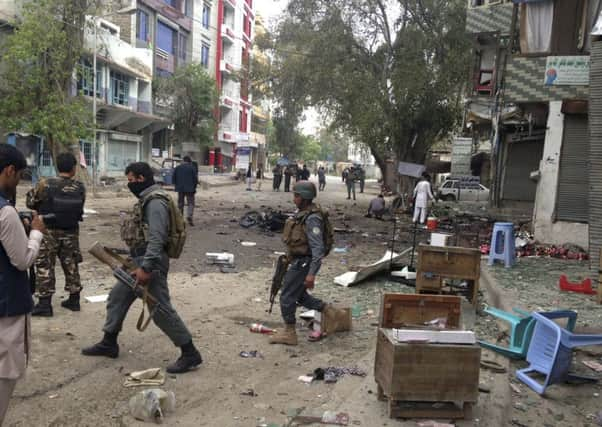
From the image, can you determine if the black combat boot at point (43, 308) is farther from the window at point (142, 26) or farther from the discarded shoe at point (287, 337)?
the window at point (142, 26)

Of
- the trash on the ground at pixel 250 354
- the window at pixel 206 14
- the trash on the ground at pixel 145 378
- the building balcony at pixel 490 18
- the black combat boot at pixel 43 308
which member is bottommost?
the trash on the ground at pixel 250 354

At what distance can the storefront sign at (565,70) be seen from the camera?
9.55 m

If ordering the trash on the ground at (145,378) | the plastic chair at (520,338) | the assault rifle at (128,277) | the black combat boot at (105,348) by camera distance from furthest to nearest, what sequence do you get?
the plastic chair at (520,338)
the black combat boot at (105,348)
the assault rifle at (128,277)
the trash on the ground at (145,378)

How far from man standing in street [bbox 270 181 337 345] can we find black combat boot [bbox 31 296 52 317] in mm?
2440

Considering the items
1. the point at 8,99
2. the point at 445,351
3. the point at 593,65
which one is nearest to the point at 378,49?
the point at 8,99

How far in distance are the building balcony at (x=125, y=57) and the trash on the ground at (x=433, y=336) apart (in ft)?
81.0

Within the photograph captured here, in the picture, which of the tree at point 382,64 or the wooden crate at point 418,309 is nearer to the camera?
the wooden crate at point 418,309

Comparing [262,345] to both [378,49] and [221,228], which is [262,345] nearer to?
[221,228]

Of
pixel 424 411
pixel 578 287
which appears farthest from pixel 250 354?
pixel 578 287

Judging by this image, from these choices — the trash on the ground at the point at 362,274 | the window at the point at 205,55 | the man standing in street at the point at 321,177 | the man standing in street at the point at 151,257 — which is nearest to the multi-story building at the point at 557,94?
the trash on the ground at the point at 362,274

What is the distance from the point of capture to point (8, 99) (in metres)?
18.6

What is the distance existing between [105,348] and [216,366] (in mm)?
933

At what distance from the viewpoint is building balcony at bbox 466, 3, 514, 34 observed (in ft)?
53.2

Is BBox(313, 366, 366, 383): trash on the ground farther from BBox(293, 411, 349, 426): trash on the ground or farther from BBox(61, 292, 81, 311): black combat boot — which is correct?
BBox(61, 292, 81, 311): black combat boot
